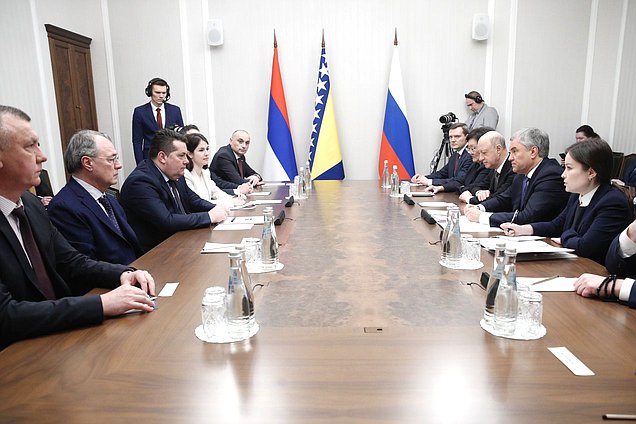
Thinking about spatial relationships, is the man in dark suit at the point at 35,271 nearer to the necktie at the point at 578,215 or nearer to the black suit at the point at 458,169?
the necktie at the point at 578,215

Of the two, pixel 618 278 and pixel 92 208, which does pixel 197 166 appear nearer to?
pixel 92 208

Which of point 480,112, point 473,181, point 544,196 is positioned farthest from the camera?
point 480,112

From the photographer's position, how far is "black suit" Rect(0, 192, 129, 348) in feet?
4.62

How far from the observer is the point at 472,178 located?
Answer: 4590 mm

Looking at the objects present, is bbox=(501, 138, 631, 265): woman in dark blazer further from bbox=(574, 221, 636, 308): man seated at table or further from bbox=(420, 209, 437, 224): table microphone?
bbox=(420, 209, 437, 224): table microphone

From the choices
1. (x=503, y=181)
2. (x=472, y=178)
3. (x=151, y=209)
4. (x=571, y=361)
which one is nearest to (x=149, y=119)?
(x=151, y=209)

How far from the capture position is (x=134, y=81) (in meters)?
6.81

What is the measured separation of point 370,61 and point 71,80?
3.84 metres

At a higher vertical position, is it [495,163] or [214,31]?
[214,31]

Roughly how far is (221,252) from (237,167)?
10.4ft

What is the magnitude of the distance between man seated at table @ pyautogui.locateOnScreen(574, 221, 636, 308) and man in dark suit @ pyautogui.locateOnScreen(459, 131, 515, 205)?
1.88 metres

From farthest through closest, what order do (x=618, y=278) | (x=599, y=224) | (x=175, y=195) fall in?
(x=175, y=195), (x=599, y=224), (x=618, y=278)

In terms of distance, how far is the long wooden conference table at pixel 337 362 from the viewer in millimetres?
1035

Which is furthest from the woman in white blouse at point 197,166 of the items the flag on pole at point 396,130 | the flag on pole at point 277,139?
the flag on pole at point 396,130
